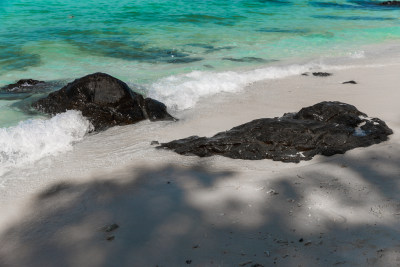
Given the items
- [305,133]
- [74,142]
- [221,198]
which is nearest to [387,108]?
[305,133]

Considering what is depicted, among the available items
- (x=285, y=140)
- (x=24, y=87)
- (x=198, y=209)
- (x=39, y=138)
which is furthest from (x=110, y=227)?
(x=24, y=87)

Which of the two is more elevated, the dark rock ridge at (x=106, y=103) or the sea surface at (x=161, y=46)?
the dark rock ridge at (x=106, y=103)

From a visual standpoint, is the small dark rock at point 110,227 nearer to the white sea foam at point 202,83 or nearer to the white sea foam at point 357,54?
the white sea foam at point 202,83

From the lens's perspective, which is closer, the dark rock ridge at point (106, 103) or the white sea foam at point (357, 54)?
the dark rock ridge at point (106, 103)

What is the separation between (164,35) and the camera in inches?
484

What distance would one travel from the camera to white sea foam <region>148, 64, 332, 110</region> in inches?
241

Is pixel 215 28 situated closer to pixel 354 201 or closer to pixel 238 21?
pixel 238 21

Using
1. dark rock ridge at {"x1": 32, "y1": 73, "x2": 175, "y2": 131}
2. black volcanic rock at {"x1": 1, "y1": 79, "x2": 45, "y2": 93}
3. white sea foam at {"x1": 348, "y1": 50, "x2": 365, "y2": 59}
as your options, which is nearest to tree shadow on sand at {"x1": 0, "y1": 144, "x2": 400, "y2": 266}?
dark rock ridge at {"x1": 32, "y1": 73, "x2": 175, "y2": 131}

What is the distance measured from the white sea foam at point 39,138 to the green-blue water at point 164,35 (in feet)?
3.02

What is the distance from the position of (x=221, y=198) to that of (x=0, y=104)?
175 inches

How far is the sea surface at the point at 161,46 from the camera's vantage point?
5.39m

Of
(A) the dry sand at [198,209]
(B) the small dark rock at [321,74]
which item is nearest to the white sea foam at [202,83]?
(B) the small dark rock at [321,74]

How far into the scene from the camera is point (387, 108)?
5031 mm

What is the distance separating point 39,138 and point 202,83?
316cm
